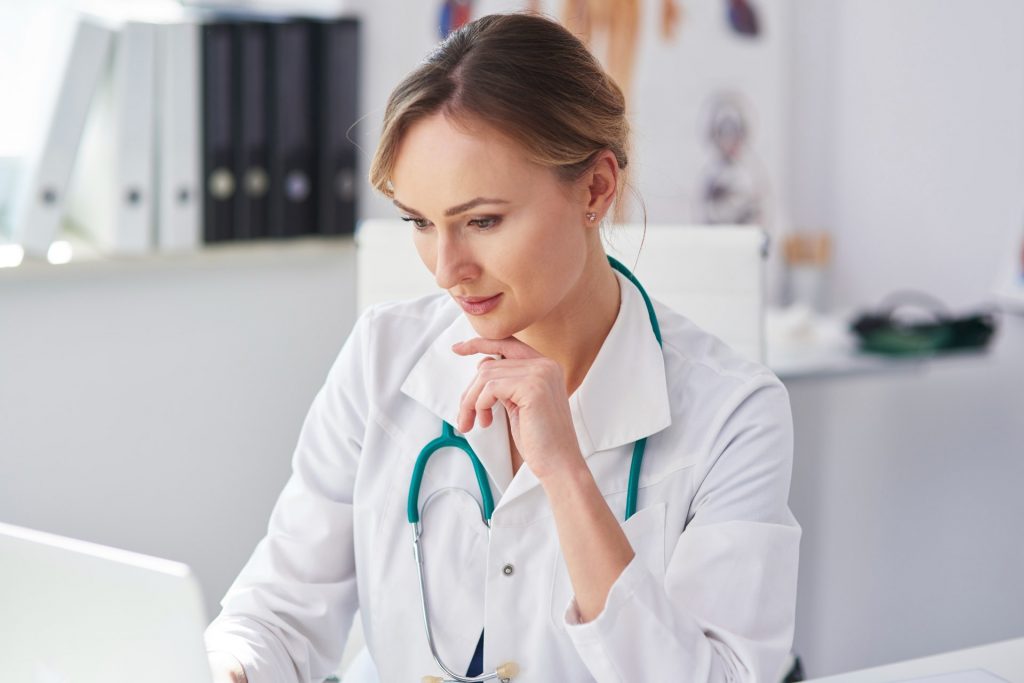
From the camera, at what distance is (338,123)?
7.56ft

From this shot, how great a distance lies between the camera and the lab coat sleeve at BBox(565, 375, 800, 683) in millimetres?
1031

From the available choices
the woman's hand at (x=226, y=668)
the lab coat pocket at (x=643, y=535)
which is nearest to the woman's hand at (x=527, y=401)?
the lab coat pocket at (x=643, y=535)

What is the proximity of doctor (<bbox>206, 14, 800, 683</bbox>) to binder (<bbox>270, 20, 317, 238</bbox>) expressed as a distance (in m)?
0.98

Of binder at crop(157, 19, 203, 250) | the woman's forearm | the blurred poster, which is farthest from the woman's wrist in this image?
the blurred poster

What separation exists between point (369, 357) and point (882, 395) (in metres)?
1.78

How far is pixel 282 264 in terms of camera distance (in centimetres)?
237

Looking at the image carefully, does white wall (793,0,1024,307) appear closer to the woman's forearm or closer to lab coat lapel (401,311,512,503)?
lab coat lapel (401,311,512,503)

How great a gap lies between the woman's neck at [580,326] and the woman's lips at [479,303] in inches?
5.0

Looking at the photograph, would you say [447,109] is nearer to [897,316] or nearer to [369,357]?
[369,357]

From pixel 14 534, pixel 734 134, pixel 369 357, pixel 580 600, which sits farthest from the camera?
pixel 734 134

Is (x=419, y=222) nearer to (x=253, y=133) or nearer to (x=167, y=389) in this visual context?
(x=253, y=133)

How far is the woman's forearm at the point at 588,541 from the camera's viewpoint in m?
1.05

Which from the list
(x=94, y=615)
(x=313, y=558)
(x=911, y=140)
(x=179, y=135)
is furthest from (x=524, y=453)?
(x=911, y=140)

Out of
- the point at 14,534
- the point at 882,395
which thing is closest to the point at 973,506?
the point at 882,395
